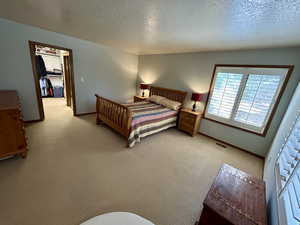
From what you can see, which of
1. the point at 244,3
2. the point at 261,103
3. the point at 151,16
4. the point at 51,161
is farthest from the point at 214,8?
the point at 51,161

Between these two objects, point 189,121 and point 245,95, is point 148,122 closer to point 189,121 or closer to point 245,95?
point 189,121

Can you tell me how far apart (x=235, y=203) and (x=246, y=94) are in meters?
2.74

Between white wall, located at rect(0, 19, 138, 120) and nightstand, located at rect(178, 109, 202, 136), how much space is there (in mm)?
→ 2889

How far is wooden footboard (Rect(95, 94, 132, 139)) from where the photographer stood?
2.76m

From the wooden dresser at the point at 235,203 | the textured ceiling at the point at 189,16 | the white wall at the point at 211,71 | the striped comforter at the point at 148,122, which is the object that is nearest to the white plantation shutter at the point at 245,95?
the white wall at the point at 211,71

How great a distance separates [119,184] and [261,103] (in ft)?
11.0

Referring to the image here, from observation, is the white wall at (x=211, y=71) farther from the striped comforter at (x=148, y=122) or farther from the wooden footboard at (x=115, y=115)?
the wooden footboard at (x=115, y=115)

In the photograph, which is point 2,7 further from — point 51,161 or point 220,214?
point 220,214

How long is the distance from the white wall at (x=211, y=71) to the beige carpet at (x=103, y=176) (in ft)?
1.34

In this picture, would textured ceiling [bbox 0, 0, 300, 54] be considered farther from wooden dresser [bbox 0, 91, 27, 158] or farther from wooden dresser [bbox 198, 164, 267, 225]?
wooden dresser [bbox 198, 164, 267, 225]

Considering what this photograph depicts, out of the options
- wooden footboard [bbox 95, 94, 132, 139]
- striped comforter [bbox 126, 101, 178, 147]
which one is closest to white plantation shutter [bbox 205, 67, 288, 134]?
striped comforter [bbox 126, 101, 178, 147]

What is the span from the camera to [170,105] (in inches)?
155

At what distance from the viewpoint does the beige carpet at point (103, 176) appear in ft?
4.85

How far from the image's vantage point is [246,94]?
9.80ft
